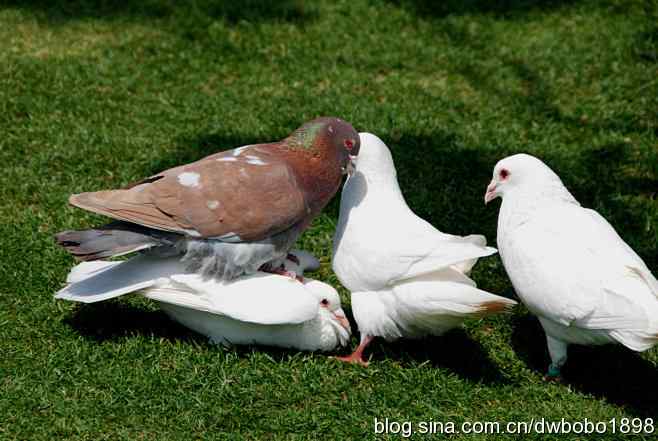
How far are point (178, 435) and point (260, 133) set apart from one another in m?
3.04

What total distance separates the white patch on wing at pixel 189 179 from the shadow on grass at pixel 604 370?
191 centimetres

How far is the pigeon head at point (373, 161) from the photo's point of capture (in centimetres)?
450

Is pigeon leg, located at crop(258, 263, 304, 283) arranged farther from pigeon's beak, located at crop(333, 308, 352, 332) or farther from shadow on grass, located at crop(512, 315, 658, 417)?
shadow on grass, located at crop(512, 315, 658, 417)

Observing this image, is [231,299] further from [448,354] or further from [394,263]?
[448,354]

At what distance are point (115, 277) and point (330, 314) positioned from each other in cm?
111

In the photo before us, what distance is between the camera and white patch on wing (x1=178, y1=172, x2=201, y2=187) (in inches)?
163

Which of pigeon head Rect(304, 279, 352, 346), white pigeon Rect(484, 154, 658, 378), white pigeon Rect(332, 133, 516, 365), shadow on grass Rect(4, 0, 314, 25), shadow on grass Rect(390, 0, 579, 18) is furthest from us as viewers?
shadow on grass Rect(390, 0, 579, 18)

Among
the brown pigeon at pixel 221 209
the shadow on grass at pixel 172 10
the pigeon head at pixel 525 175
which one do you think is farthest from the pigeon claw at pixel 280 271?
the shadow on grass at pixel 172 10

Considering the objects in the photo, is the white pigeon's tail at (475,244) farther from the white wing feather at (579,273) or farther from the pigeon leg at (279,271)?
the pigeon leg at (279,271)

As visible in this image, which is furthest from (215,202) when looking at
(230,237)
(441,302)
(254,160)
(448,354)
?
(448,354)

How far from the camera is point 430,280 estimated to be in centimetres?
405

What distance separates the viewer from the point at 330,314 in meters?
4.34

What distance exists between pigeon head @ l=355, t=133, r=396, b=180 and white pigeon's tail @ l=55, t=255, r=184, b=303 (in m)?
1.09

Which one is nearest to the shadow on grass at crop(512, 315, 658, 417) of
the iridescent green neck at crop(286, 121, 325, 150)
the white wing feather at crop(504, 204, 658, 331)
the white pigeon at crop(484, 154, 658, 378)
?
the white pigeon at crop(484, 154, 658, 378)
